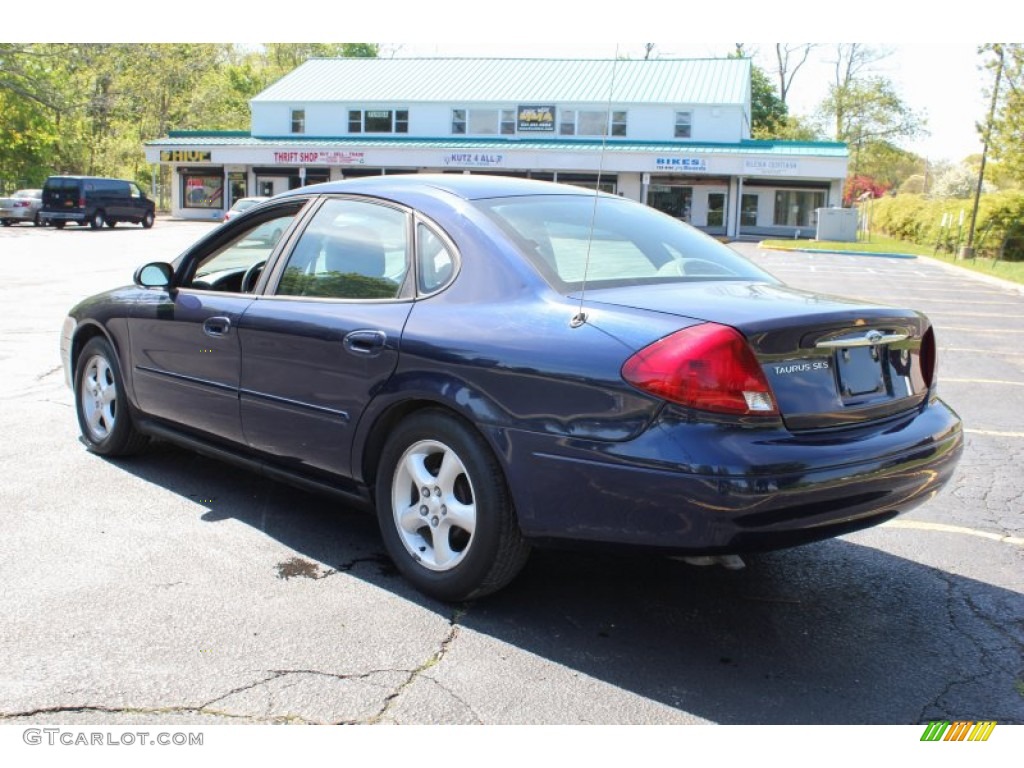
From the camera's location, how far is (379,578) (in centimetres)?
407

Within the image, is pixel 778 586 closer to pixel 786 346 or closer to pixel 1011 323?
pixel 786 346

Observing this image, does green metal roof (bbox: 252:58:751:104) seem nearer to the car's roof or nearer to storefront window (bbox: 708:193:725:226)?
storefront window (bbox: 708:193:725:226)

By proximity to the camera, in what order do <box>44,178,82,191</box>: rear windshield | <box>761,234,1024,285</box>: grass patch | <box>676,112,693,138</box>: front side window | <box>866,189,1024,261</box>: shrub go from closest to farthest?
<box>761,234,1024,285</box>: grass patch, <box>866,189,1024,261</box>: shrub, <box>44,178,82,191</box>: rear windshield, <box>676,112,693,138</box>: front side window

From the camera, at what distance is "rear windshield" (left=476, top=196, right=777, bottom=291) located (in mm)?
3768

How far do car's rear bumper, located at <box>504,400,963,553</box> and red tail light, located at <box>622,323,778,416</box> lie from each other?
8cm

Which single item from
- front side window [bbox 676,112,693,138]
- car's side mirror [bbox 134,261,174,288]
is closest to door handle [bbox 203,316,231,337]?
car's side mirror [bbox 134,261,174,288]

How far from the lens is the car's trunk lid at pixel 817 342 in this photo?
326cm

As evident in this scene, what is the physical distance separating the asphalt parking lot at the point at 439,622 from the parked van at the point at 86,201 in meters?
35.0

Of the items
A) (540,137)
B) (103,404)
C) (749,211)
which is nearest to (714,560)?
(103,404)

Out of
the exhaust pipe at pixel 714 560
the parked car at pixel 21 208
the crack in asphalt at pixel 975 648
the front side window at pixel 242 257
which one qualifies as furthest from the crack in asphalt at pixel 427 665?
the parked car at pixel 21 208

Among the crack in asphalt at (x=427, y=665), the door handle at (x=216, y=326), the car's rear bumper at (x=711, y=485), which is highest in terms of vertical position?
the door handle at (x=216, y=326)

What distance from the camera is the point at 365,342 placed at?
13.0ft

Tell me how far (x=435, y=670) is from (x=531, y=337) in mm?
1178

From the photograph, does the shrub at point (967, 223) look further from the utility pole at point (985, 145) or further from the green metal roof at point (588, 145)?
the green metal roof at point (588, 145)
